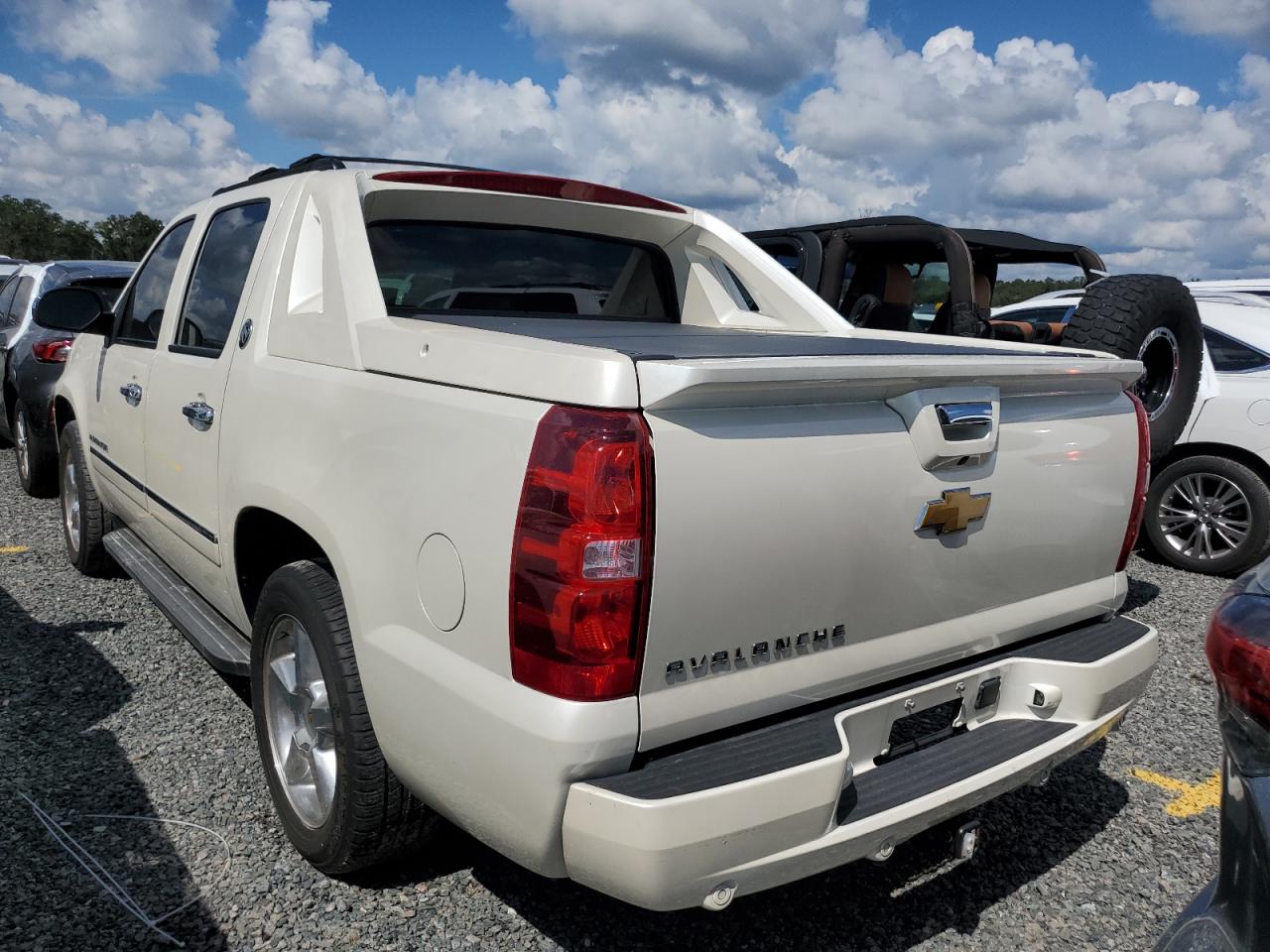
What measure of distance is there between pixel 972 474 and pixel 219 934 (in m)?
2.15

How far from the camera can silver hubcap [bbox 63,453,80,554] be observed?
502 centimetres

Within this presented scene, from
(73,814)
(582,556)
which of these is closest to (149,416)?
(73,814)

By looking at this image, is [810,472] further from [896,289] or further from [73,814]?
[896,289]

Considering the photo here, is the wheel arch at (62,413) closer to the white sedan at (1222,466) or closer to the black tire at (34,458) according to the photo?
the black tire at (34,458)

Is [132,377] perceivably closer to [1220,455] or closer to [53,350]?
[53,350]

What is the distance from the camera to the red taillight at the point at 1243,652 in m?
1.38

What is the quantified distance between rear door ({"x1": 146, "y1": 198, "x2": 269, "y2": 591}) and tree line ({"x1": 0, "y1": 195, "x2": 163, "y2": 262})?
8000 centimetres

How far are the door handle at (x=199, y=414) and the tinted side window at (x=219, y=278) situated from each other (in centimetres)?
17

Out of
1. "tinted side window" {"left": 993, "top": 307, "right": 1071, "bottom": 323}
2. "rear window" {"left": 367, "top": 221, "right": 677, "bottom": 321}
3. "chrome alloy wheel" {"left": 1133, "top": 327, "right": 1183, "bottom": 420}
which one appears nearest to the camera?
"rear window" {"left": 367, "top": 221, "right": 677, "bottom": 321}

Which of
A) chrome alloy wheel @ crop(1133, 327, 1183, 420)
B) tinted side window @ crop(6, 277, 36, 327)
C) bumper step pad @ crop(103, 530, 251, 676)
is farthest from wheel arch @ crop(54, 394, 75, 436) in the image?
chrome alloy wheel @ crop(1133, 327, 1183, 420)

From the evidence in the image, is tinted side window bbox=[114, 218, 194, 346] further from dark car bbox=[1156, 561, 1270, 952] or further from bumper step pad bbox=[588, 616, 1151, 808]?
dark car bbox=[1156, 561, 1270, 952]

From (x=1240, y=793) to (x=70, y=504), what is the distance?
18.0 feet

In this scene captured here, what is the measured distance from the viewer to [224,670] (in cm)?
292

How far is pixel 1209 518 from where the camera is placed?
6.14 m
